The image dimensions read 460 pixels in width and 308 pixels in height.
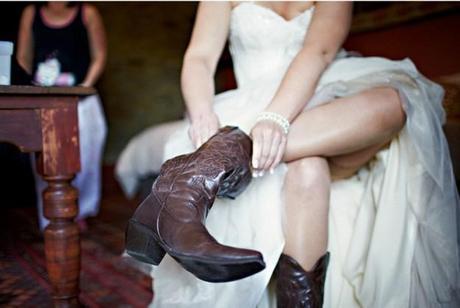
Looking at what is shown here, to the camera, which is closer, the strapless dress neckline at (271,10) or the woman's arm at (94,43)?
the strapless dress neckline at (271,10)

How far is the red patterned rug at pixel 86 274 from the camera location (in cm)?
115

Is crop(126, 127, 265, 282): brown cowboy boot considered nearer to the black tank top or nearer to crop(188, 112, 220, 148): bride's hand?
crop(188, 112, 220, 148): bride's hand

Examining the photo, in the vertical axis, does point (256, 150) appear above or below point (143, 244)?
above

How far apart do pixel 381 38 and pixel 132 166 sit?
1718 mm

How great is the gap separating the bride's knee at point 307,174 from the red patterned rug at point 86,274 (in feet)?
1.84

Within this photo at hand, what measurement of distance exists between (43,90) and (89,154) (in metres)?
1.26

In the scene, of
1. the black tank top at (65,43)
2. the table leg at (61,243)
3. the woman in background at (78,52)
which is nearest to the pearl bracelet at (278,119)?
the table leg at (61,243)

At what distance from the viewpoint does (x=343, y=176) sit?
1024mm

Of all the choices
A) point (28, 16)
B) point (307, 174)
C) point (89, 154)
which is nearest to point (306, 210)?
point (307, 174)

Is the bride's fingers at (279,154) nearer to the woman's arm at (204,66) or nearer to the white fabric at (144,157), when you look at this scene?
the woman's arm at (204,66)

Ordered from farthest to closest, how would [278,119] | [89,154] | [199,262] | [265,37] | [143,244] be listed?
[89,154]
[265,37]
[278,119]
[143,244]
[199,262]

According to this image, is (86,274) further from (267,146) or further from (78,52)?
(78,52)

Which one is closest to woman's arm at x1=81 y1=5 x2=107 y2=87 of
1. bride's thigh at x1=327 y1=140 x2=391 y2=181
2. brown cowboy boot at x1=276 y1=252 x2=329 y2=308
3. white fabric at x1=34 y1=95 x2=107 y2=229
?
white fabric at x1=34 y1=95 x2=107 y2=229

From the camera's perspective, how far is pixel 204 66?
100 cm
